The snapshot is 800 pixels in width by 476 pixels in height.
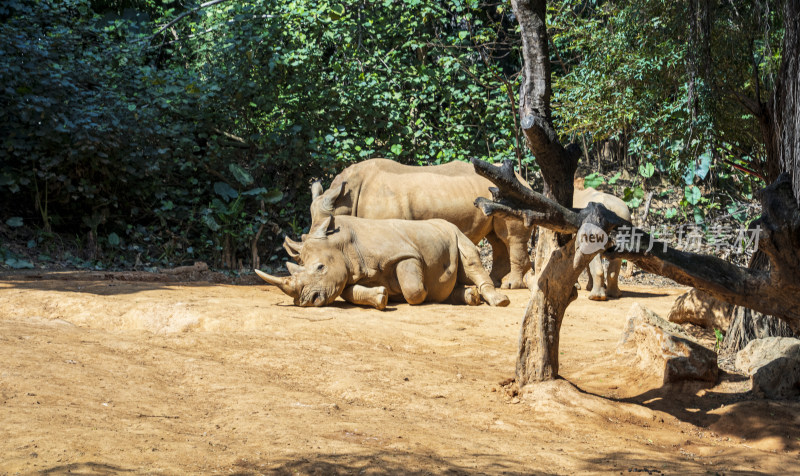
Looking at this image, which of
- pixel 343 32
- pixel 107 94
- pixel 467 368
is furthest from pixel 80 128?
pixel 467 368

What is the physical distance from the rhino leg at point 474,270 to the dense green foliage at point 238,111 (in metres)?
2.37

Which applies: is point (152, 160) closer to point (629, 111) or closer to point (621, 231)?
point (629, 111)

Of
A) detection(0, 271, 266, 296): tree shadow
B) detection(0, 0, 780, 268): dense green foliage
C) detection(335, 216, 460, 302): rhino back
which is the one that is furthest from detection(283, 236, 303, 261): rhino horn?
detection(0, 0, 780, 268): dense green foliage

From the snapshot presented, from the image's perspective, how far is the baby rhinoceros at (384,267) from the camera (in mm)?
7984

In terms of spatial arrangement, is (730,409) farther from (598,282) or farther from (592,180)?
(592,180)

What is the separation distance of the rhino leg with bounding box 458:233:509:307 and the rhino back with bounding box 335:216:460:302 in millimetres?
117

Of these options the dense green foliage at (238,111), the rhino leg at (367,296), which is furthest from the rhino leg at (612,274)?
the rhino leg at (367,296)

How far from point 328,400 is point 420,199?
18.2ft

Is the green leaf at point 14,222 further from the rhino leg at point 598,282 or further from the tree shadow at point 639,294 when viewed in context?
the tree shadow at point 639,294

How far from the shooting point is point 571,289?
5062mm

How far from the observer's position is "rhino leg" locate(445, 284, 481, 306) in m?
8.67

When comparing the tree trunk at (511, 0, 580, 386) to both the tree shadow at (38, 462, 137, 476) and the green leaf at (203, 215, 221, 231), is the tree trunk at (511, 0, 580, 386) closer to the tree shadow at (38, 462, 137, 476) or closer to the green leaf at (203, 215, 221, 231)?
the tree shadow at (38, 462, 137, 476)

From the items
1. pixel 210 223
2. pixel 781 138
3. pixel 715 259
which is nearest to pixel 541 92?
pixel 715 259

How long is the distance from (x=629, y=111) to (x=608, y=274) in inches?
83.1
